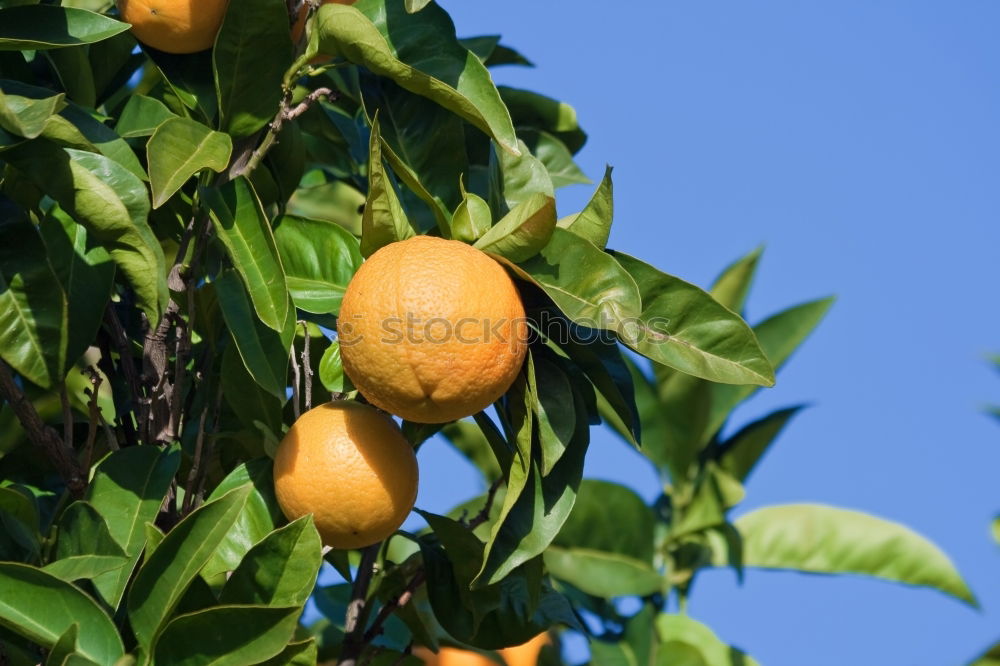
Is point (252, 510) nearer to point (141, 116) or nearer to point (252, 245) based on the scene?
point (252, 245)

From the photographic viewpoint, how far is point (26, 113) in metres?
1.42

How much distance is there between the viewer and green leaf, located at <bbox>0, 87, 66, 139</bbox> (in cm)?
134

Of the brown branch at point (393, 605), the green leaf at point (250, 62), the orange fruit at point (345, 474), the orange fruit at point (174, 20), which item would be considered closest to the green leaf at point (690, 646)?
the brown branch at point (393, 605)

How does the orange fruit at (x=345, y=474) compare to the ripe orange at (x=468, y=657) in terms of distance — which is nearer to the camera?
the orange fruit at (x=345, y=474)

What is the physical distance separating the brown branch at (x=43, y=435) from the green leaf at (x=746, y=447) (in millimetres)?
1496

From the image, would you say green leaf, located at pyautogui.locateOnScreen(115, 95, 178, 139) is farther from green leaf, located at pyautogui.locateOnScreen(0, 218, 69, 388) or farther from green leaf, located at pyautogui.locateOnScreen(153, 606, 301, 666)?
green leaf, located at pyautogui.locateOnScreen(153, 606, 301, 666)

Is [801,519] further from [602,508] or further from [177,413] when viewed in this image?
[177,413]

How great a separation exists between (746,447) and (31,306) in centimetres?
164

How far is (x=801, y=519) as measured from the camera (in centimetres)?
276

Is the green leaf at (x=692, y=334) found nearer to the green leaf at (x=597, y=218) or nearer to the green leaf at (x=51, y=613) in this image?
the green leaf at (x=597, y=218)

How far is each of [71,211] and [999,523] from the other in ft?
6.84

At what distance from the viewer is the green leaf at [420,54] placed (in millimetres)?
1534

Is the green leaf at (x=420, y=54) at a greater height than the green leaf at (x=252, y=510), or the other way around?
the green leaf at (x=420, y=54)

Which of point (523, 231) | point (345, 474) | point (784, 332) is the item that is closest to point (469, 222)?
point (523, 231)
